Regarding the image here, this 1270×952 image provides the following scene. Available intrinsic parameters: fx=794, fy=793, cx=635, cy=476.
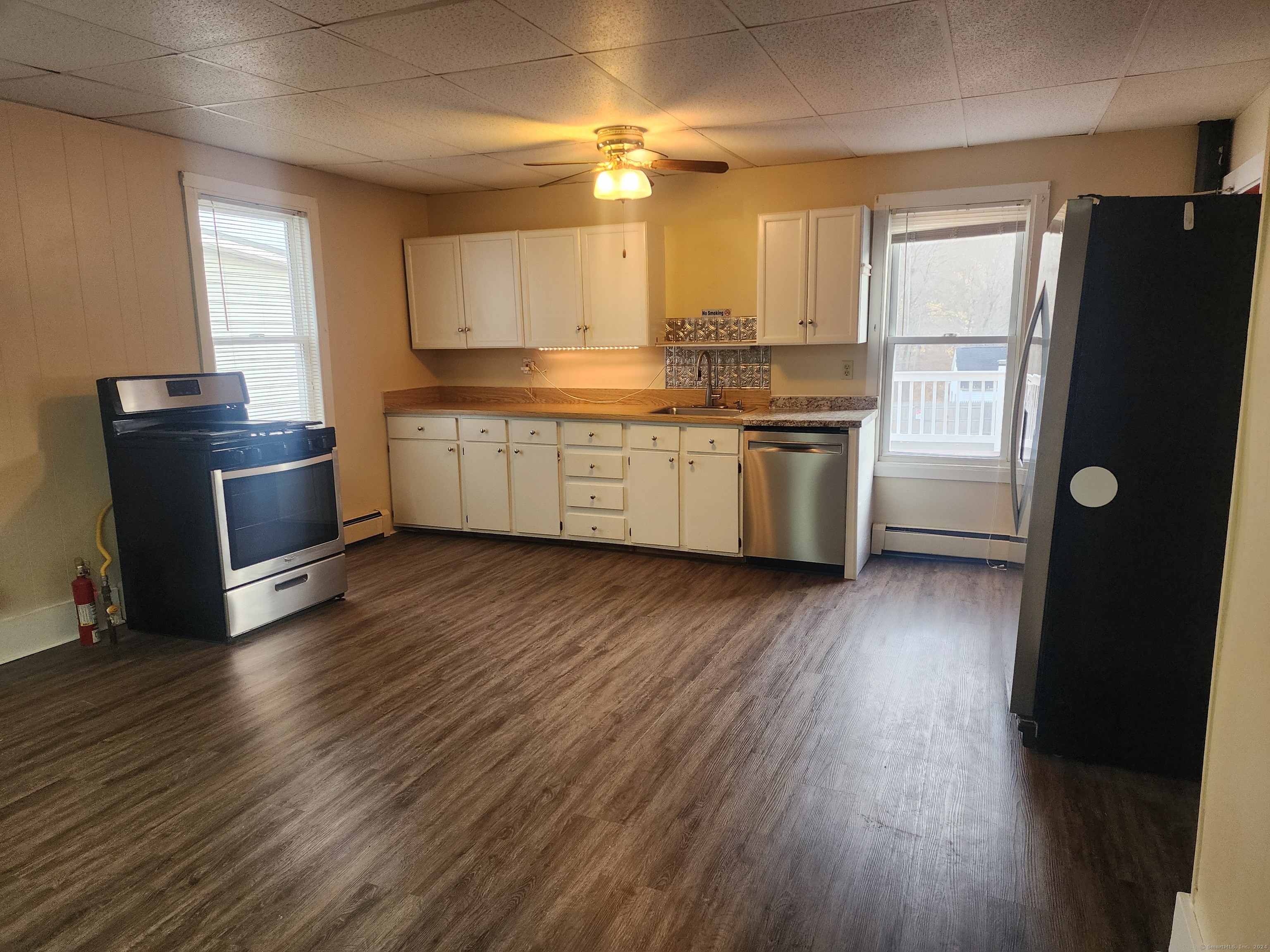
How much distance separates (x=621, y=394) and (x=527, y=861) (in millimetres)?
3811

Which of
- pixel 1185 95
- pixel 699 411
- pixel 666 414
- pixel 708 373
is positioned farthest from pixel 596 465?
pixel 1185 95

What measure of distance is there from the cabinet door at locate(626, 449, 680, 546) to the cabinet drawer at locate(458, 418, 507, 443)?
0.93 meters

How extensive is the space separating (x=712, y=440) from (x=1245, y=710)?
11.1 ft

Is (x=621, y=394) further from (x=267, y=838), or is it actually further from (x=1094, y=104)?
(x=267, y=838)

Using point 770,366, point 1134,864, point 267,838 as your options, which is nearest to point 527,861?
point 267,838

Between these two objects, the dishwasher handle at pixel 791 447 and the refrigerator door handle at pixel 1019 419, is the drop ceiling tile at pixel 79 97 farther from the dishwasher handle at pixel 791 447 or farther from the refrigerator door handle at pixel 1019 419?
the refrigerator door handle at pixel 1019 419

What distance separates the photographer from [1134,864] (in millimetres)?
2020

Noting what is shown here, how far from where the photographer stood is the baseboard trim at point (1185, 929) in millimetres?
1543

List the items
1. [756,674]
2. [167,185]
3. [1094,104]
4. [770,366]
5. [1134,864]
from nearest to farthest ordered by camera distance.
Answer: [1134,864], [756,674], [1094,104], [167,185], [770,366]

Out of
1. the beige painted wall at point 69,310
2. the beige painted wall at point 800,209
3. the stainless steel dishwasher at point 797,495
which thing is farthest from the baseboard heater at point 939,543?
the beige painted wall at point 69,310

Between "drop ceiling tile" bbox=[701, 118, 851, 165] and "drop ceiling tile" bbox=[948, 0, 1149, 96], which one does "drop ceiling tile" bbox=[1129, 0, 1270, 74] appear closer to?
"drop ceiling tile" bbox=[948, 0, 1149, 96]

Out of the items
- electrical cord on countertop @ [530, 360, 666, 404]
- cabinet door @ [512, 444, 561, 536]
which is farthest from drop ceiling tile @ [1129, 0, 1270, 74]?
cabinet door @ [512, 444, 561, 536]

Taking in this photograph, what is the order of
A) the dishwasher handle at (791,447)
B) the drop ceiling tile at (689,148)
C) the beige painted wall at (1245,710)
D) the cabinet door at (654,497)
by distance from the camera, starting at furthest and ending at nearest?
the cabinet door at (654,497), the dishwasher handle at (791,447), the drop ceiling tile at (689,148), the beige painted wall at (1245,710)

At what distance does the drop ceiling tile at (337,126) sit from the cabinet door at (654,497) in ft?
6.84
